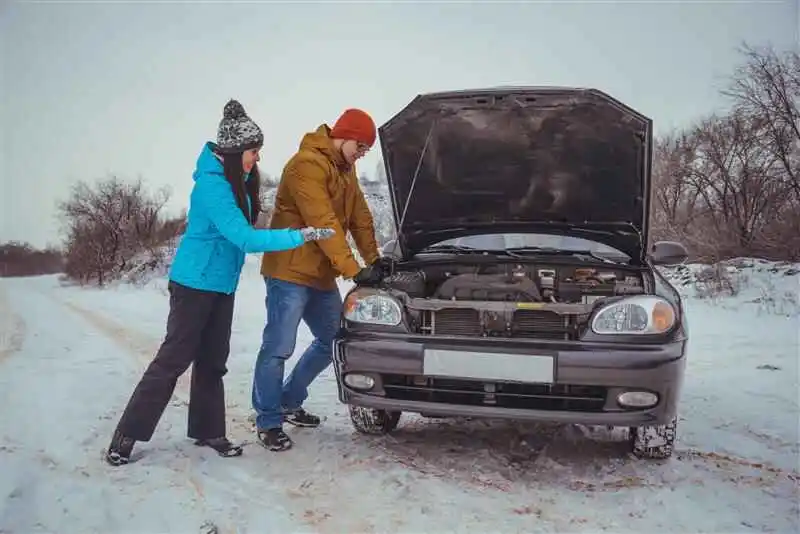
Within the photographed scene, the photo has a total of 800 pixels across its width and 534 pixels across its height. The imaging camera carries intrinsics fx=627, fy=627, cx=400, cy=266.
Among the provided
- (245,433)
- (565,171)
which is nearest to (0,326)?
(245,433)

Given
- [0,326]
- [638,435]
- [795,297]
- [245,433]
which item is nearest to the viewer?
[638,435]

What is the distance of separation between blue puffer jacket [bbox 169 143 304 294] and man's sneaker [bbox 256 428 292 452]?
0.83 metres

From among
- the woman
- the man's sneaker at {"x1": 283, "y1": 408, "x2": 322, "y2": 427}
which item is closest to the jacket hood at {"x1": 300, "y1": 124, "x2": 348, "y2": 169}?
the woman

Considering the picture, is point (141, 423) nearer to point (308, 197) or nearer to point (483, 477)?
point (308, 197)

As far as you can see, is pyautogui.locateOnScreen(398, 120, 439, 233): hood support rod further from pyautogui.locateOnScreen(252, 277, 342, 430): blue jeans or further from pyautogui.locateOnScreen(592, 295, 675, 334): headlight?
pyautogui.locateOnScreen(592, 295, 675, 334): headlight

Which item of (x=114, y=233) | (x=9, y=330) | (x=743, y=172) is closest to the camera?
(x=9, y=330)

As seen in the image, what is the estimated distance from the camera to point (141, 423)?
9.89ft

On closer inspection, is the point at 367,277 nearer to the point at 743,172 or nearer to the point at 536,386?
the point at 536,386

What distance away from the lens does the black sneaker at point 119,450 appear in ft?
9.71

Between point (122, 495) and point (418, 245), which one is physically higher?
point (418, 245)

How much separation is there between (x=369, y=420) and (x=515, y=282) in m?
1.17

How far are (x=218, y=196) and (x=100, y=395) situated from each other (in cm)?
213

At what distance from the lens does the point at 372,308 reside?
329 centimetres

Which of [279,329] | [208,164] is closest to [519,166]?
[279,329]
